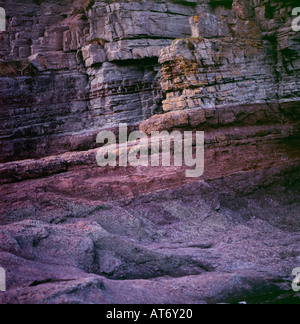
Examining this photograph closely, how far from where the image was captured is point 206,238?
11.3 meters

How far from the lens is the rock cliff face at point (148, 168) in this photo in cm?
883

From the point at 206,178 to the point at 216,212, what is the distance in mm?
1192

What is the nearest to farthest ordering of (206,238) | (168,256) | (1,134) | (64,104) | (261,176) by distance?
(168,256), (206,238), (261,176), (1,134), (64,104)

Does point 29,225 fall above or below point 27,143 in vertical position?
below

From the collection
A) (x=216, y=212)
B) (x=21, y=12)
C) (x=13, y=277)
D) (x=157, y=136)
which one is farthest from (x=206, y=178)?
(x=21, y=12)

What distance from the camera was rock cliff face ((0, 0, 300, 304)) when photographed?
8.83 meters

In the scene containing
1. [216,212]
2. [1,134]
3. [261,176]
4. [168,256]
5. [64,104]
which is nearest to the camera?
[168,256]

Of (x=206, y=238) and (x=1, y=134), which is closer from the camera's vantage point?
(x=206, y=238)

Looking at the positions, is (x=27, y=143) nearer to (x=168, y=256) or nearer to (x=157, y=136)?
(x=157, y=136)

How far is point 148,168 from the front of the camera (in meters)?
13.0

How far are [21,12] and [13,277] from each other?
16.6 metres

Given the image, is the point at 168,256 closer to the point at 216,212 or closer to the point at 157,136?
the point at 216,212
